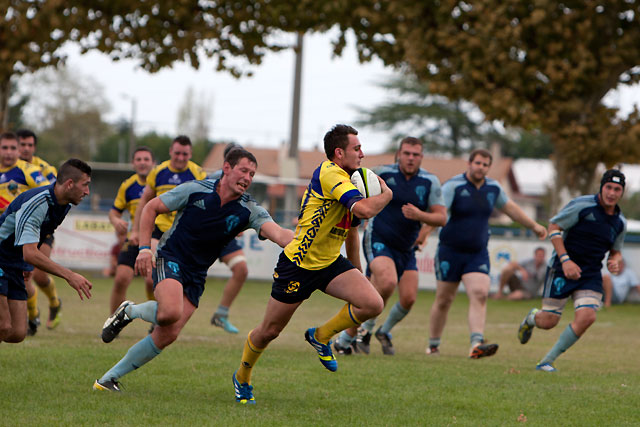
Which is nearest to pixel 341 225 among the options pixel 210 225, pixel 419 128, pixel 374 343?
pixel 210 225

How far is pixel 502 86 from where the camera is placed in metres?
21.6

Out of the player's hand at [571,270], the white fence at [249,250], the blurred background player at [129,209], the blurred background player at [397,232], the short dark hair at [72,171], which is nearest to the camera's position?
the short dark hair at [72,171]

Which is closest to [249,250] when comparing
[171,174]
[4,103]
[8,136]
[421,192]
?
[4,103]

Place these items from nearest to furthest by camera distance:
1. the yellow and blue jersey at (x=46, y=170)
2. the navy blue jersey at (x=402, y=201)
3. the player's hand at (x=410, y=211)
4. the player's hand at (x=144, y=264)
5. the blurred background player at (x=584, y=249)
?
the player's hand at (x=144, y=264), the player's hand at (x=410, y=211), the blurred background player at (x=584, y=249), the navy blue jersey at (x=402, y=201), the yellow and blue jersey at (x=46, y=170)

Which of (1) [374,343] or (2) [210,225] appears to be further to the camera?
(1) [374,343]

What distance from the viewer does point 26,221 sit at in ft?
23.3

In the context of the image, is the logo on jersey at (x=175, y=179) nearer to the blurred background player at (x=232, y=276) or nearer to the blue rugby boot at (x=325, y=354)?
the blurred background player at (x=232, y=276)

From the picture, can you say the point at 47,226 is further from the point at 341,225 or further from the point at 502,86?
the point at 502,86

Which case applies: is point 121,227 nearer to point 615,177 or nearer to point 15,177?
point 15,177

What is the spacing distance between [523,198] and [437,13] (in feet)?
179

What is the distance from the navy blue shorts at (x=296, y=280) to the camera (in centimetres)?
720

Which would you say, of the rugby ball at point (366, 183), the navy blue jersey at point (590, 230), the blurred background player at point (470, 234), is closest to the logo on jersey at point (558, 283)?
the navy blue jersey at point (590, 230)

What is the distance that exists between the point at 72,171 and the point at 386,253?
4306mm

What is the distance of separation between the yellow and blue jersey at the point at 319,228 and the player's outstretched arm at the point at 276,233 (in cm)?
8
